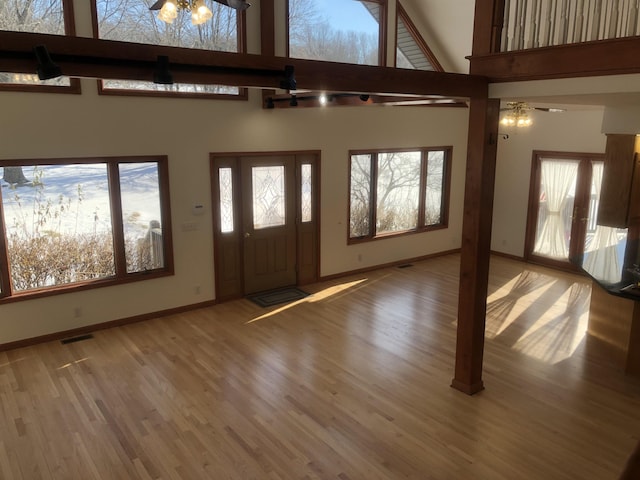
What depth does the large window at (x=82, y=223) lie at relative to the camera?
5.28m

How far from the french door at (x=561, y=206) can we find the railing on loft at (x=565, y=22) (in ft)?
14.8

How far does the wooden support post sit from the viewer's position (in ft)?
13.7

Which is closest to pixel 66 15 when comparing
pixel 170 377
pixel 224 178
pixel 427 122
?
pixel 224 178

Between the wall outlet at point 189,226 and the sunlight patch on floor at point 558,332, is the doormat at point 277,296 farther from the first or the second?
the sunlight patch on floor at point 558,332

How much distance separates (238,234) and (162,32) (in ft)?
8.54

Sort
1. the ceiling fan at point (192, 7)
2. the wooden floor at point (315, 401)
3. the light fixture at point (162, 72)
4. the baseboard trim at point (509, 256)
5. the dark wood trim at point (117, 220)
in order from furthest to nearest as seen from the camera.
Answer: the baseboard trim at point (509, 256) < the dark wood trim at point (117, 220) < the wooden floor at point (315, 401) < the ceiling fan at point (192, 7) < the light fixture at point (162, 72)

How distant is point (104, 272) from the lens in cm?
589

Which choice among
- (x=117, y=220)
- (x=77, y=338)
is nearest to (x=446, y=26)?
(x=117, y=220)

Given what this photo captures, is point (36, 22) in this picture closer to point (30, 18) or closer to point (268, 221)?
point (30, 18)

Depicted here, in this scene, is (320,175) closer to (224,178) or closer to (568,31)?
(224,178)

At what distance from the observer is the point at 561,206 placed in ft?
27.3

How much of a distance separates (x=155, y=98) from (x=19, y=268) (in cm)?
235

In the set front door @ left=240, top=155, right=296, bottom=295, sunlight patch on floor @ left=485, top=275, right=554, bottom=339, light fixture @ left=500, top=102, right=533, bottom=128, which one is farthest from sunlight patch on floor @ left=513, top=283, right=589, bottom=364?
front door @ left=240, top=155, right=296, bottom=295

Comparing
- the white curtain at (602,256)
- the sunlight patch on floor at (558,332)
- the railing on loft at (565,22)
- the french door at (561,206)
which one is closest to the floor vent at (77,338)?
the sunlight patch on floor at (558,332)
